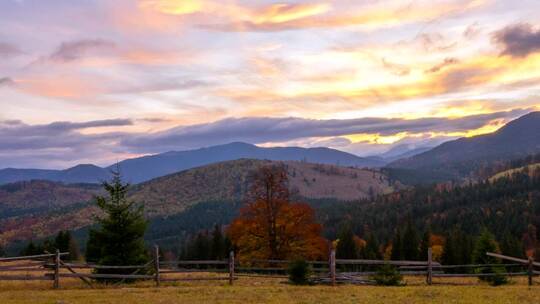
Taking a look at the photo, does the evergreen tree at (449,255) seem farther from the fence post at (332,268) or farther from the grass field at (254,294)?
the fence post at (332,268)

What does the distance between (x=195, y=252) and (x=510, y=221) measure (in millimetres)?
118433

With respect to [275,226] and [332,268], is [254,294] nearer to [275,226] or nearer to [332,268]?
[332,268]

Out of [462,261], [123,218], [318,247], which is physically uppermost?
[123,218]

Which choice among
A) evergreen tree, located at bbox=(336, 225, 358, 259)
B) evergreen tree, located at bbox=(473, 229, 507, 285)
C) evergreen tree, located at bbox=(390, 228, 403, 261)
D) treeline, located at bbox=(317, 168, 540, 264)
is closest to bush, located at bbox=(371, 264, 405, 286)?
evergreen tree, located at bbox=(473, 229, 507, 285)

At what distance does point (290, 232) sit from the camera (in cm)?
4800

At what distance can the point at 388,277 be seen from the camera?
95.7 ft

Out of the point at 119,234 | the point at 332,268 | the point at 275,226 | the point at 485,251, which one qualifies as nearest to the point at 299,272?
the point at 332,268

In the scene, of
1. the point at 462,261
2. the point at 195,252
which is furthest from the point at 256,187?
the point at 462,261

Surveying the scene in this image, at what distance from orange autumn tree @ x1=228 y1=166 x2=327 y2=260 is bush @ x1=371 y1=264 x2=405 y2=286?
18.7m

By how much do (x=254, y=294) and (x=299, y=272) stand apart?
5.56 metres

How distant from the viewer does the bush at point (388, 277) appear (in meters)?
29.0

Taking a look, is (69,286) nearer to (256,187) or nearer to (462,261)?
(256,187)

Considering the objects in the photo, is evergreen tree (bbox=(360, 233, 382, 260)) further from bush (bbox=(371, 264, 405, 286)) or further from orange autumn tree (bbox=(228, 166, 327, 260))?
bush (bbox=(371, 264, 405, 286))

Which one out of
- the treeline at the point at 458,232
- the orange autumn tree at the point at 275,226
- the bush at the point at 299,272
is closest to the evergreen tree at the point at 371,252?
the treeline at the point at 458,232
